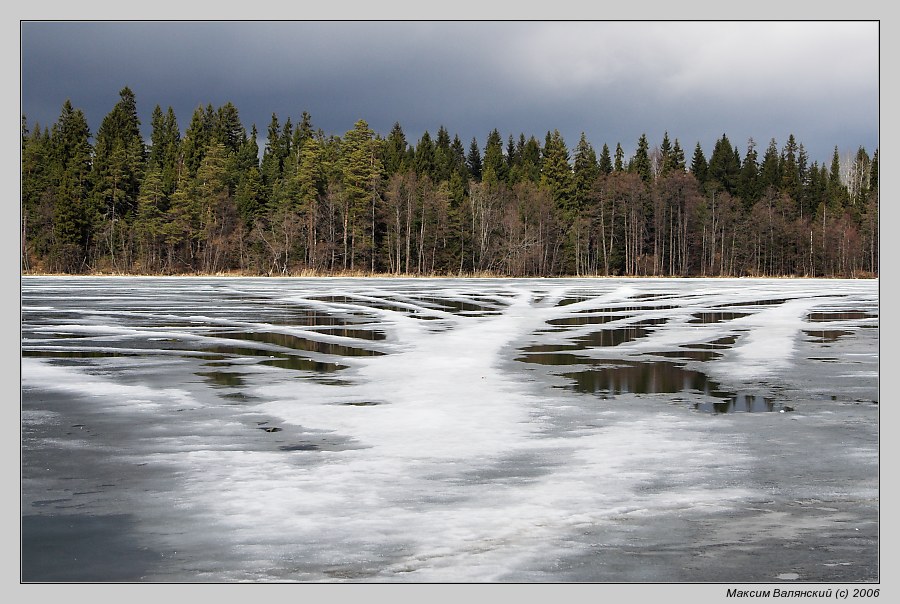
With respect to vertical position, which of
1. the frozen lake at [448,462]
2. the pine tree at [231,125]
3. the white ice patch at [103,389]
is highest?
the pine tree at [231,125]

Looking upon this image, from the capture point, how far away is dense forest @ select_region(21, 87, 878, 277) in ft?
273

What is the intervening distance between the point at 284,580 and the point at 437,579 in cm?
78

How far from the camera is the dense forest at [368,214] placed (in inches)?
3270

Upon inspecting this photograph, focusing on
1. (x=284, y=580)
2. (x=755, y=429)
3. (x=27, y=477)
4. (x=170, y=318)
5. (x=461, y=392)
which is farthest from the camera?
(x=170, y=318)

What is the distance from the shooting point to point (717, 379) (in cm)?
1203

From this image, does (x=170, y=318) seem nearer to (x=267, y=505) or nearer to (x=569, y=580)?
(x=267, y=505)

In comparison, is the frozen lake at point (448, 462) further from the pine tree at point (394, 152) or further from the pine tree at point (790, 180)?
the pine tree at point (790, 180)

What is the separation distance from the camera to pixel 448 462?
7414 mm

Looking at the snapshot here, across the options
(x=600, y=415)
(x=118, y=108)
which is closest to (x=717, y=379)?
(x=600, y=415)

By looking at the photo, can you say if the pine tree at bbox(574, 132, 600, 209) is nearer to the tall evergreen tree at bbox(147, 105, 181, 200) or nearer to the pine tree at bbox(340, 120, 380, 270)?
the pine tree at bbox(340, 120, 380, 270)

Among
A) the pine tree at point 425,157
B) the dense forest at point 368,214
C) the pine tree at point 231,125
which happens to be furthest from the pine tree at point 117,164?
the pine tree at point 425,157

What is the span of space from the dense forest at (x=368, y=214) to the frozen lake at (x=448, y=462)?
64.6 metres

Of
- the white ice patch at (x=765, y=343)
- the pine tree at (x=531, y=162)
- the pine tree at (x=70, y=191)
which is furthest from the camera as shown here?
the pine tree at (x=531, y=162)

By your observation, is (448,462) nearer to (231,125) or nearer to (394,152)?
(394,152)
